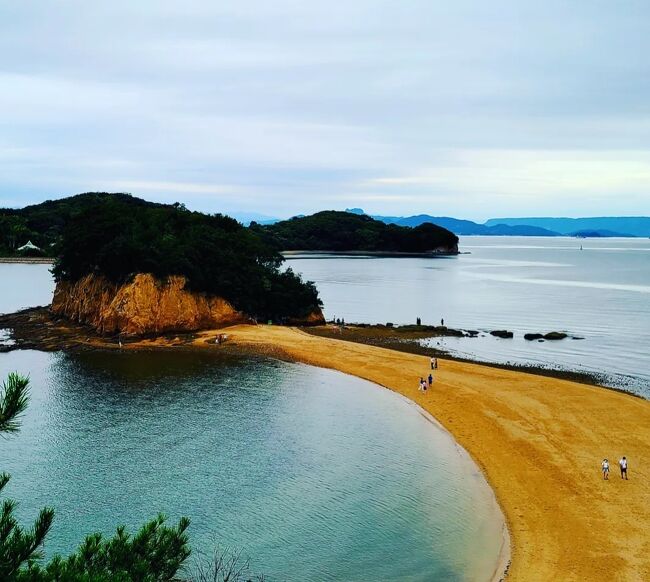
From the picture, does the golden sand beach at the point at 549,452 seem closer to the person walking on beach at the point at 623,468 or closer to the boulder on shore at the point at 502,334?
the person walking on beach at the point at 623,468

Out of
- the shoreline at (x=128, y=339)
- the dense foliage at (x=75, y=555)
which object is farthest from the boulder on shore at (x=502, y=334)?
the dense foliage at (x=75, y=555)

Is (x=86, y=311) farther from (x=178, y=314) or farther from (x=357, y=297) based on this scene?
(x=357, y=297)

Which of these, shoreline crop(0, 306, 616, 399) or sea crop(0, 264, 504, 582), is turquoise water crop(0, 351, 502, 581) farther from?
shoreline crop(0, 306, 616, 399)

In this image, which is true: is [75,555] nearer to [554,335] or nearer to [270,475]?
[270,475]

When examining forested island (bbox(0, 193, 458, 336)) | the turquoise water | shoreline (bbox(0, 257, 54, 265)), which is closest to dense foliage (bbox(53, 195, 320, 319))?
forested island (bbox(0, 193, 458, 336))

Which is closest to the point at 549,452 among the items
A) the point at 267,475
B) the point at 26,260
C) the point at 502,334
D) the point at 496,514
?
the point at 496,514

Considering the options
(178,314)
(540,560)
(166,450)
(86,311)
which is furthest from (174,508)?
(86,311)
